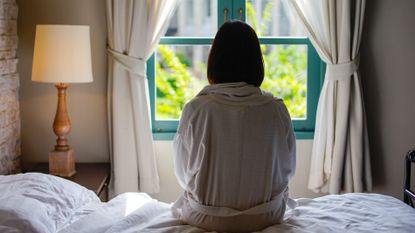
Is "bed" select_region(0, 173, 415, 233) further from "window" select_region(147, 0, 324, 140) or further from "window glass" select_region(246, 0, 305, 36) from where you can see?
"window glass" select_region(246, 0, 305, 36)

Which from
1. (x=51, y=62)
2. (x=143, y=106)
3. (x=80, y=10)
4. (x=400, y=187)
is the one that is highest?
(x=80, y=10)

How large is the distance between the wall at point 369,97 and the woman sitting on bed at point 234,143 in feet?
4.86

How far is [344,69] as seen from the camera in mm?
3561

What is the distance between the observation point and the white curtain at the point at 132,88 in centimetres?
350

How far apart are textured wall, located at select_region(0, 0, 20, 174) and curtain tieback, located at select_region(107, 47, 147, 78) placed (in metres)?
0.55

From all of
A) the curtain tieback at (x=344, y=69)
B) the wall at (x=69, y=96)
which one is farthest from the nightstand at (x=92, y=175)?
the curtain tieback at (x=344, y=69)

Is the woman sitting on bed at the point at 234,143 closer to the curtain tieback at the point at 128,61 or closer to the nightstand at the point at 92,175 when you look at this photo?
the nightstand at the point at 92,175

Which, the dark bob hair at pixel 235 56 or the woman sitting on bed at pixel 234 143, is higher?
the dark bob hair at pixel 235 56

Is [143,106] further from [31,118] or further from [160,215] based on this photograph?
[160,215]

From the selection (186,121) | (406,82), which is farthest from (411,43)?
Answer: (186,121)

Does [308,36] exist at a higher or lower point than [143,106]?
higher

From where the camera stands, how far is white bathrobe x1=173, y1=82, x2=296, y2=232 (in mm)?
2217

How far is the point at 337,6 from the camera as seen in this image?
3.55 m

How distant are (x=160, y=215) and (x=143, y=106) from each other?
132 centimetres
